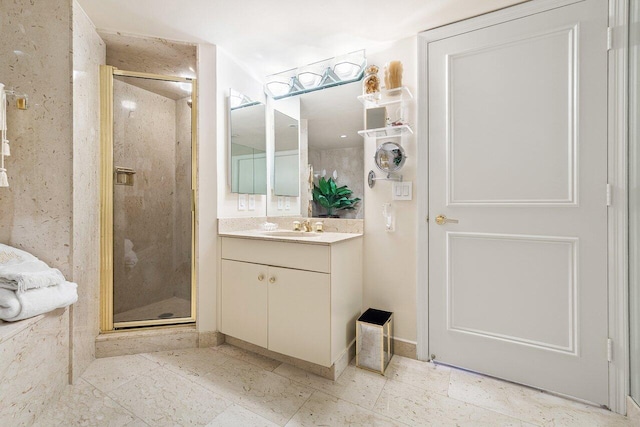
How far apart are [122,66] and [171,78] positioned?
1.86 feet

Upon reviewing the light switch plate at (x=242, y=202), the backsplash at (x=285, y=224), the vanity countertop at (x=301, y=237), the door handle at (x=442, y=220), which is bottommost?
the vanity countertop at (x=301, y=237)

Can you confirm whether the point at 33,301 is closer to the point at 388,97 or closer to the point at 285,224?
the point at 285,224

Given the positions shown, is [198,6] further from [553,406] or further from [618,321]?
Answer: [553,406]

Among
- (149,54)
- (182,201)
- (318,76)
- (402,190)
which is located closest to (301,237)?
(402,190)

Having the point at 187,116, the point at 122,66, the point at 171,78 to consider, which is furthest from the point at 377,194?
the point at 122,66

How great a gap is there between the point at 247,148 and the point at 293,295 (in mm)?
1287

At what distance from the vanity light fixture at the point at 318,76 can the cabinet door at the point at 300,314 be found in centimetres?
149

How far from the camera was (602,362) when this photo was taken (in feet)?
4.66

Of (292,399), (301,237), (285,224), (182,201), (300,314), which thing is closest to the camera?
(292,399)

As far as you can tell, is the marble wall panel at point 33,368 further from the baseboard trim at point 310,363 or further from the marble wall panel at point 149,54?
the marble wall panel at point 149,54

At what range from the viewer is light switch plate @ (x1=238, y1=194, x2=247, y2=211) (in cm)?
227

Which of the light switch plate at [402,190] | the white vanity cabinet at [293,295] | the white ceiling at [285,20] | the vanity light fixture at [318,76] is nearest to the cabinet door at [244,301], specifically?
the white vanity cabinet at [293,295]

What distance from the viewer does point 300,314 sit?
169 cm

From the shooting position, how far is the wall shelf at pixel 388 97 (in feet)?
5.97
